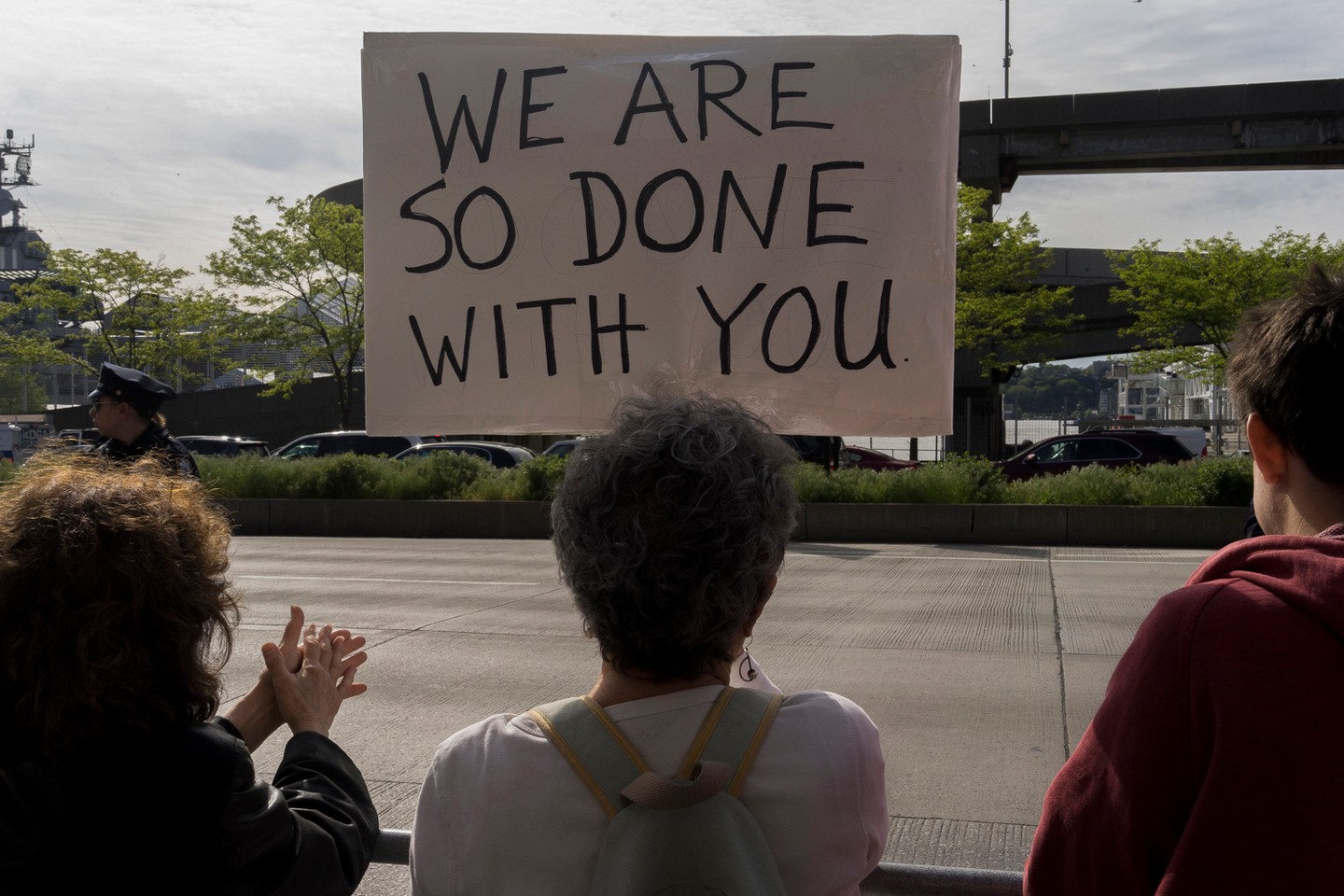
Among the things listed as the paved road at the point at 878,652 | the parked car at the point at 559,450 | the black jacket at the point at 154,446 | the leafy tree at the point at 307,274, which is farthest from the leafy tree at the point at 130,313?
the black jacket at the point at 154,446

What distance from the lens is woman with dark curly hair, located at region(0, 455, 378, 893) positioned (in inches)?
66.6

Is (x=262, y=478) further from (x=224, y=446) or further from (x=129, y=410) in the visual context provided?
A: (x=129, y=410)

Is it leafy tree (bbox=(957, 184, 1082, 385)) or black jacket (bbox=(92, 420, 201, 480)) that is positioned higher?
leafy tree (bbox=(957, 184, 1082, 385))

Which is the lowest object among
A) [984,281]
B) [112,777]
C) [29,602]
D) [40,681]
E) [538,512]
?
[538,512]

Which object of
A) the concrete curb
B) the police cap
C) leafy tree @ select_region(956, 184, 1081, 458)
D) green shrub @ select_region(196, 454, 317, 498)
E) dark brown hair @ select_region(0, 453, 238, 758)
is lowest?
the concrete curb

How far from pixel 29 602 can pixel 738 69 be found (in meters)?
1.62

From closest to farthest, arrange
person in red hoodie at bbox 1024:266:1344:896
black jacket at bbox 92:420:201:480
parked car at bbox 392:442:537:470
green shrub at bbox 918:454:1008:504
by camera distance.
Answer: person in red hoodie at bbox 1024:266:1344:896
black jacket at bbox 92:420:201:480
green shrub at bbox 918:454:1008:504
parked car at bbox 392:442:537:470

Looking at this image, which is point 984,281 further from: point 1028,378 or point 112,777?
point 1028,378

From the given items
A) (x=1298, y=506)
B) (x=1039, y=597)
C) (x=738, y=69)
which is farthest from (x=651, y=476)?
(x=1039, y=597)

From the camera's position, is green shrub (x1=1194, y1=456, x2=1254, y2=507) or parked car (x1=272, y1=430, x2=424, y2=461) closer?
green shrub (x1=1194, y1=456, x2=1254, y2=507)

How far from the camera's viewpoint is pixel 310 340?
37.1m

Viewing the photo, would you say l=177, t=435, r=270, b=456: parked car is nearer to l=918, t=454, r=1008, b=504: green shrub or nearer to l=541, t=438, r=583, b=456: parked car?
l=541, t=438, r=583, b=456: parked car

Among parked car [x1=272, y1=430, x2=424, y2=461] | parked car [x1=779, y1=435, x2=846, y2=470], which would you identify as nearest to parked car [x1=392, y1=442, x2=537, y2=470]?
parked car [x1=272, y1=430, x2=424, y2=461]

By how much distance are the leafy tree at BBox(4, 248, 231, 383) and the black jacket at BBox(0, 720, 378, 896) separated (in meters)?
36.8
